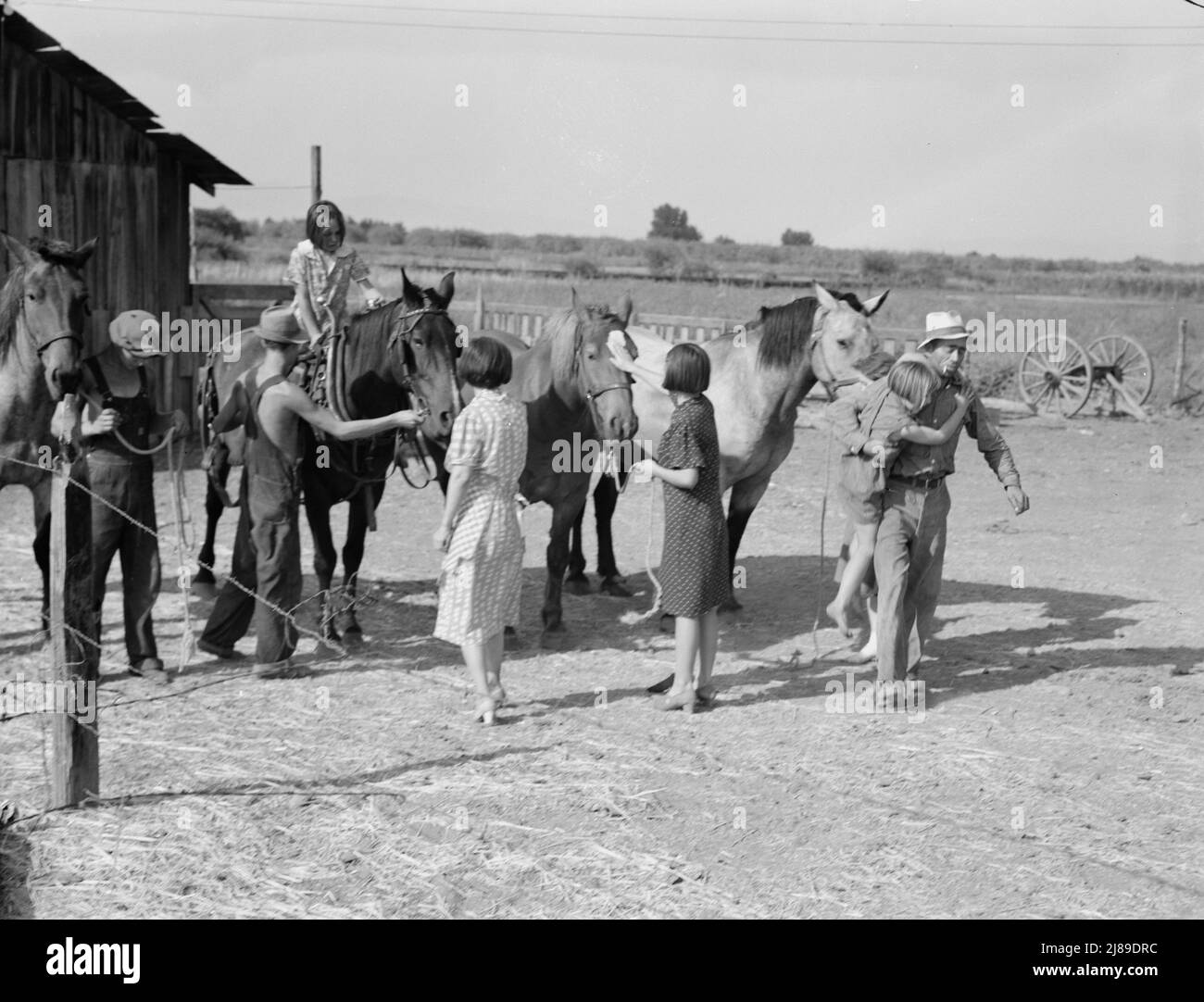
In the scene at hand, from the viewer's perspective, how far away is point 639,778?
601 centimetres

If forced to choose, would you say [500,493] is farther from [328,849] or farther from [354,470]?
[328,849]

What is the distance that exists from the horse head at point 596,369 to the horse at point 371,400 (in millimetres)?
837

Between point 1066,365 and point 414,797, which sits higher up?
point 1066,365

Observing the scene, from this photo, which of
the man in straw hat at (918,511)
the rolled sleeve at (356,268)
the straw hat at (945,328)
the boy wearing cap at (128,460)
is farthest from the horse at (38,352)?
the straw hat at (945,328)

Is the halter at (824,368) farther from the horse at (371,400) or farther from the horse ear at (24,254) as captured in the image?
the horse ear at (24,254)

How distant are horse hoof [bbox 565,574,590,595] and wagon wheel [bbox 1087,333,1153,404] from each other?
12389mm

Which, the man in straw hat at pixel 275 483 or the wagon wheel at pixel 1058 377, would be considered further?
the wagon wheel at pixel 1058 377

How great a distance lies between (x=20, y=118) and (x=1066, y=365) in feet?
46.5

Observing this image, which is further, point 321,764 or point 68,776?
point 321,764

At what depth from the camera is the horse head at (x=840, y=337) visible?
8.23 m

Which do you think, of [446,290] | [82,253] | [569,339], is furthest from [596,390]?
[82,253]
